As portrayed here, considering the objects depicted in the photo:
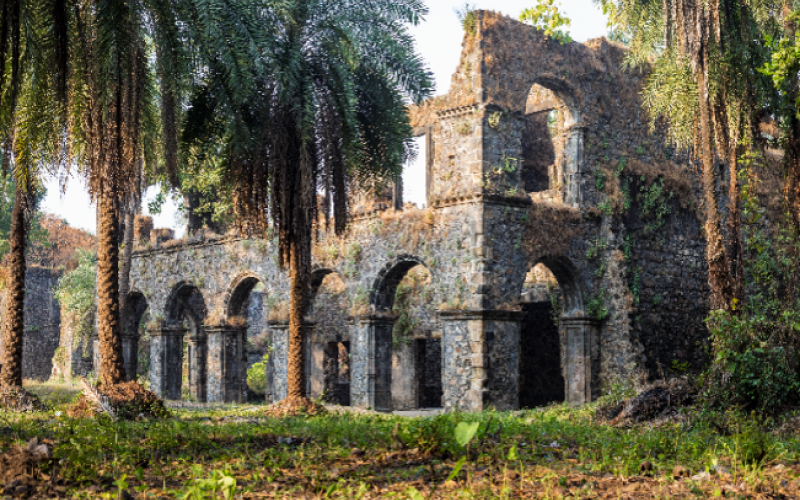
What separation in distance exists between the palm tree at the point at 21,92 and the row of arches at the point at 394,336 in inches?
286

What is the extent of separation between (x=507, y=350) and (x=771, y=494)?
453 inches

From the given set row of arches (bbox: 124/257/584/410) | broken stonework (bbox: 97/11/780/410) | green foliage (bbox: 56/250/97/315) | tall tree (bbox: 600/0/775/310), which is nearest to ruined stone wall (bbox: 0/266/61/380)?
green foliage (bbox: 56/250/97/315)

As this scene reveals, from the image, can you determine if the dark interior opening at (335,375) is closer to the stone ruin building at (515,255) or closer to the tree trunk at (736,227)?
the stone ruin building at (515,255)

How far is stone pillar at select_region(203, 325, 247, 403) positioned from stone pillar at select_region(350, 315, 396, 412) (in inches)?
180

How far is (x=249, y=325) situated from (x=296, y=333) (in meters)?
12.8

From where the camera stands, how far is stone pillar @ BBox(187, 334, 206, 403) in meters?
25.4

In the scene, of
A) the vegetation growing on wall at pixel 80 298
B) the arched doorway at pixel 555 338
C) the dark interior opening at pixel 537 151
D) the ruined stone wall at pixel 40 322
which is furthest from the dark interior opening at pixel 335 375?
the ruined stone wall at pixel 40 322

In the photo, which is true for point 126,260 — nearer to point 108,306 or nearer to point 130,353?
point 130,353

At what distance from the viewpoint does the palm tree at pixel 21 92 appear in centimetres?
817

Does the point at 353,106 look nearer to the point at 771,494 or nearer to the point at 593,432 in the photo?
the point at 593,432

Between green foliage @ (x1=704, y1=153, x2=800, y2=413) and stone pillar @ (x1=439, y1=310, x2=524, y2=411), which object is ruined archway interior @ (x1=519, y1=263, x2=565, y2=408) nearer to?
stone pillar @ (x1=439, y1=310, x2=524, y2=411)

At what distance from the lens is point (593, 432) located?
1075cm

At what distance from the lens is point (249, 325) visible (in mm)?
27516

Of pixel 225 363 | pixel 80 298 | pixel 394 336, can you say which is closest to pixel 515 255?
pixel 394 336
